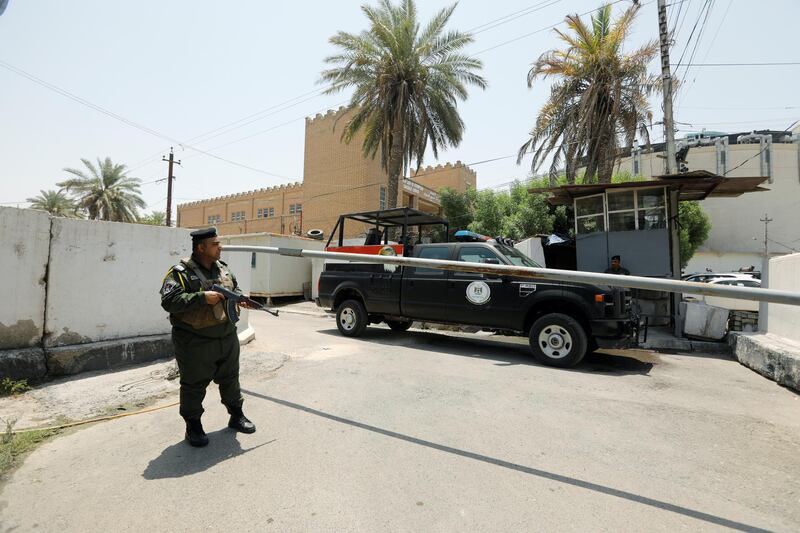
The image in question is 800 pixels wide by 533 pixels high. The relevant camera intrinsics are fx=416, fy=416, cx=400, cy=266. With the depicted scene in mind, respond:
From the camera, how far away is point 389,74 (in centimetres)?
1658

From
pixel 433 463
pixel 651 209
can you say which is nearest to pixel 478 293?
pixel 433 463

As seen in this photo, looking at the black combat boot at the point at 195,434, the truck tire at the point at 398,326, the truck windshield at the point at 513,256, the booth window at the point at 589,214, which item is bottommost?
the black combat boot at the point at 195,434

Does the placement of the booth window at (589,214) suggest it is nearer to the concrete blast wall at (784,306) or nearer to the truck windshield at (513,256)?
the concrete blast wall at (784,306)

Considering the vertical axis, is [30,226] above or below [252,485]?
above

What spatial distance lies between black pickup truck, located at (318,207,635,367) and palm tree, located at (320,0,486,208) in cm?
941

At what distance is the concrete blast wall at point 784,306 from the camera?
5936 millimetres

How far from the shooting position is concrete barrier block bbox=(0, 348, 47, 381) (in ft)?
14.1

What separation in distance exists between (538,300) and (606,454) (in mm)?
3506

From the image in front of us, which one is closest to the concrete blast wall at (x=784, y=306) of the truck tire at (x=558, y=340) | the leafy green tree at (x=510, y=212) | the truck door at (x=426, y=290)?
the truck tire at (x=558, y=340)

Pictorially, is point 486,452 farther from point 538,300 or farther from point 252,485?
point 538,300

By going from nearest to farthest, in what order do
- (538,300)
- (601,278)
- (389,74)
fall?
(601,278), (538,300), (389,74)

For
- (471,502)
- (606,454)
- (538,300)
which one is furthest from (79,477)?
(538,300)

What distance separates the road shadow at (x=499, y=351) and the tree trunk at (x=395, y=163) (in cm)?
896

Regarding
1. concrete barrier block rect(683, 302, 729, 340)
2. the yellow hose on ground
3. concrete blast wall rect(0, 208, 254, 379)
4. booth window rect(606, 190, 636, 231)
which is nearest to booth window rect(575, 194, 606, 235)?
booth window rect(606, 190, 636, 231)
